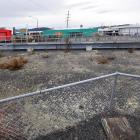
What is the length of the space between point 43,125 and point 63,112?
1.58 metres

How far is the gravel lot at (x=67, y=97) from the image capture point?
576 centimetres

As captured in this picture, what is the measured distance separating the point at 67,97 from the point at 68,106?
Answer: 0.98 metres

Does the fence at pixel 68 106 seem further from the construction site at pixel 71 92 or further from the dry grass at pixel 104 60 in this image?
the dry grass at pixel 104 60

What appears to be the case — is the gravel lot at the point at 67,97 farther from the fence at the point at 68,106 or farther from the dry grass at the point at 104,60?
the dry grass at the point at 104,60

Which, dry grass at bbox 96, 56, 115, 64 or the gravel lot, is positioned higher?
dry grass at bbox 96, 56, 115, 64

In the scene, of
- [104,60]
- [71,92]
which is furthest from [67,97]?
[104,60]

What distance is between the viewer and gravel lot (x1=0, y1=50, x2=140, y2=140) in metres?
5.76

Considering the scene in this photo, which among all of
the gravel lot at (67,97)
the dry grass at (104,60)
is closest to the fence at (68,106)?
the gravel lot at (67,97)

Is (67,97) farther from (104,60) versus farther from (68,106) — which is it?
(104,60)

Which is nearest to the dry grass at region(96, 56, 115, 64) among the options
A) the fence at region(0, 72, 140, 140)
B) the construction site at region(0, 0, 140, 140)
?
the construction site at region(0, 0, 140, 140)

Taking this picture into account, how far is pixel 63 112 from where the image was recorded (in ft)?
31.3

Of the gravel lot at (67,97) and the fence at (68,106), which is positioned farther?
the fence at (68,106)

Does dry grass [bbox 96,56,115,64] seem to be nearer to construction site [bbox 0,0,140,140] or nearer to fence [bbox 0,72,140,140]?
construction site [bbox 0,0,140,140]

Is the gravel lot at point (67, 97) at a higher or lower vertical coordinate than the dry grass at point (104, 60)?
lower
